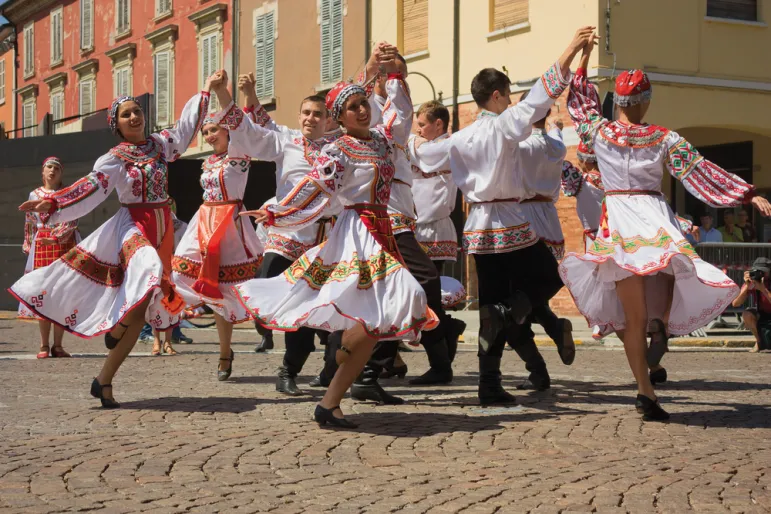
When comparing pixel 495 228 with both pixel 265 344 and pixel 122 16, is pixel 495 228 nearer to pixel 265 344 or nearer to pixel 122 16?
pixel 265 344

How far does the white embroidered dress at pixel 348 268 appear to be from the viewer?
6837mm

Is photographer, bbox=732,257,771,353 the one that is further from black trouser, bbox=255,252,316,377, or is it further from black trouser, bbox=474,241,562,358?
black trouser, bbox=255,252,316,377

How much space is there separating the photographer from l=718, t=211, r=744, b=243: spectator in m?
3.85

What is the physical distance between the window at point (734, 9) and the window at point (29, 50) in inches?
1270

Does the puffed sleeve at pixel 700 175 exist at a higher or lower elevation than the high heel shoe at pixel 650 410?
higher

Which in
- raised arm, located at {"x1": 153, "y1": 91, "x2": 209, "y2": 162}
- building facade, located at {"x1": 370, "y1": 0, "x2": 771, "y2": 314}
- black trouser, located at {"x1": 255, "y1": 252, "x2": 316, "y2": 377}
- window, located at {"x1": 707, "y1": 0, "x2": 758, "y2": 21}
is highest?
window, located at {"x1": 707, "y1": 0, "x2": 758, "y2": 21}

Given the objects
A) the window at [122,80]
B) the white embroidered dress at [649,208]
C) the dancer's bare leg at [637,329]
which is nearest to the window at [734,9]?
the white embroidered dress at [649,208]

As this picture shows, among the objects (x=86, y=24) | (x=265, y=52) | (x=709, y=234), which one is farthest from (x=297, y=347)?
(x=86, y=24)

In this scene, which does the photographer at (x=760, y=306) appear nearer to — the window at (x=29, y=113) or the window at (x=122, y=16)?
the window at (x=122, y=16)

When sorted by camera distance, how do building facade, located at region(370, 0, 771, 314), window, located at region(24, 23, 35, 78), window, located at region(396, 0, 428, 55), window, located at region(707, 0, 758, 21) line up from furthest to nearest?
window, located at region(24, 23, 35, 78) → window, located at region(396, 0, 428, 55) → window, located at region(707, 0, 758, 21) → building facade, located at region(370, 0, 771, 314)

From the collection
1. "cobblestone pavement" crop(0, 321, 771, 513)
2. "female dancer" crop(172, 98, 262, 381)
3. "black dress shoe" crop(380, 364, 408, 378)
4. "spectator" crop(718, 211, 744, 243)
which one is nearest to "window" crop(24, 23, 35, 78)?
"spectator" crop(718, 211, 744, 243)

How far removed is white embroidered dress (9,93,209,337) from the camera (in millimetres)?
8062

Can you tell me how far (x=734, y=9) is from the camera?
22156mm

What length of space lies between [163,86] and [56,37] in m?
10.9
